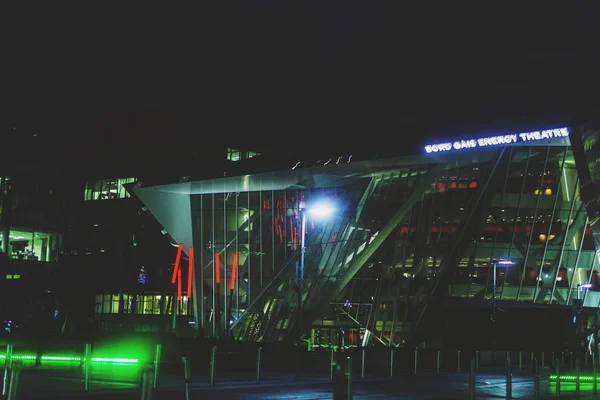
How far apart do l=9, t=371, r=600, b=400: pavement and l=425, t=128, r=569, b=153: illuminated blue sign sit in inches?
533

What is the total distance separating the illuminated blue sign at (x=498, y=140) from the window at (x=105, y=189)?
65.0m

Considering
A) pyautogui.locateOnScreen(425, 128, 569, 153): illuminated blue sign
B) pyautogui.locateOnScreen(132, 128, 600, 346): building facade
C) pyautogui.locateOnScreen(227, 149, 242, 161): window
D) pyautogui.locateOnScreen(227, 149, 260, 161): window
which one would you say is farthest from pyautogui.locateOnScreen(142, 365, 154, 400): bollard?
pyautogui.locateOnScreen(227, 149, 242, 161): window

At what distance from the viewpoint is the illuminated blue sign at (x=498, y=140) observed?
36.5 m

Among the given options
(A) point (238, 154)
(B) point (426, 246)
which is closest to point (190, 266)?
(B) point (426, 246)

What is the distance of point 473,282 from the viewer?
149 feet

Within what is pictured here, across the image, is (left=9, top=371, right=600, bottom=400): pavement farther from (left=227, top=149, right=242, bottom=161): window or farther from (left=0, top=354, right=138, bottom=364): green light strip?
(left=227, top=149, right=242, bottom=161): window

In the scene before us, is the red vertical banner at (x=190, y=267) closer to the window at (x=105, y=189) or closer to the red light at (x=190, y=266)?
the red light at (x=190, y=266)

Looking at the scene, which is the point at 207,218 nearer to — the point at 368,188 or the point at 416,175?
the point at 368,188

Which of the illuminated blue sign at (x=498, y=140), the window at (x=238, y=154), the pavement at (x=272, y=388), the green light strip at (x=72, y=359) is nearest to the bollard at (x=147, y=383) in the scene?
the pavement at (x=272, y=388)

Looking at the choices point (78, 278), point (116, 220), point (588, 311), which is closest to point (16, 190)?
point (116, 220)

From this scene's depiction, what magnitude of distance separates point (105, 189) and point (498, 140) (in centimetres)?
7212

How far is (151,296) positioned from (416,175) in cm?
5384

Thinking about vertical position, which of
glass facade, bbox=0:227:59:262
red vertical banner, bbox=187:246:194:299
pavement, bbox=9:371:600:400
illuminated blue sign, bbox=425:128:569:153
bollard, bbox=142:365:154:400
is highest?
illuminated blue sign, bbox=425:128:569:153

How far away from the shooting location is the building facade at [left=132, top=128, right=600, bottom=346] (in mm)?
43875
